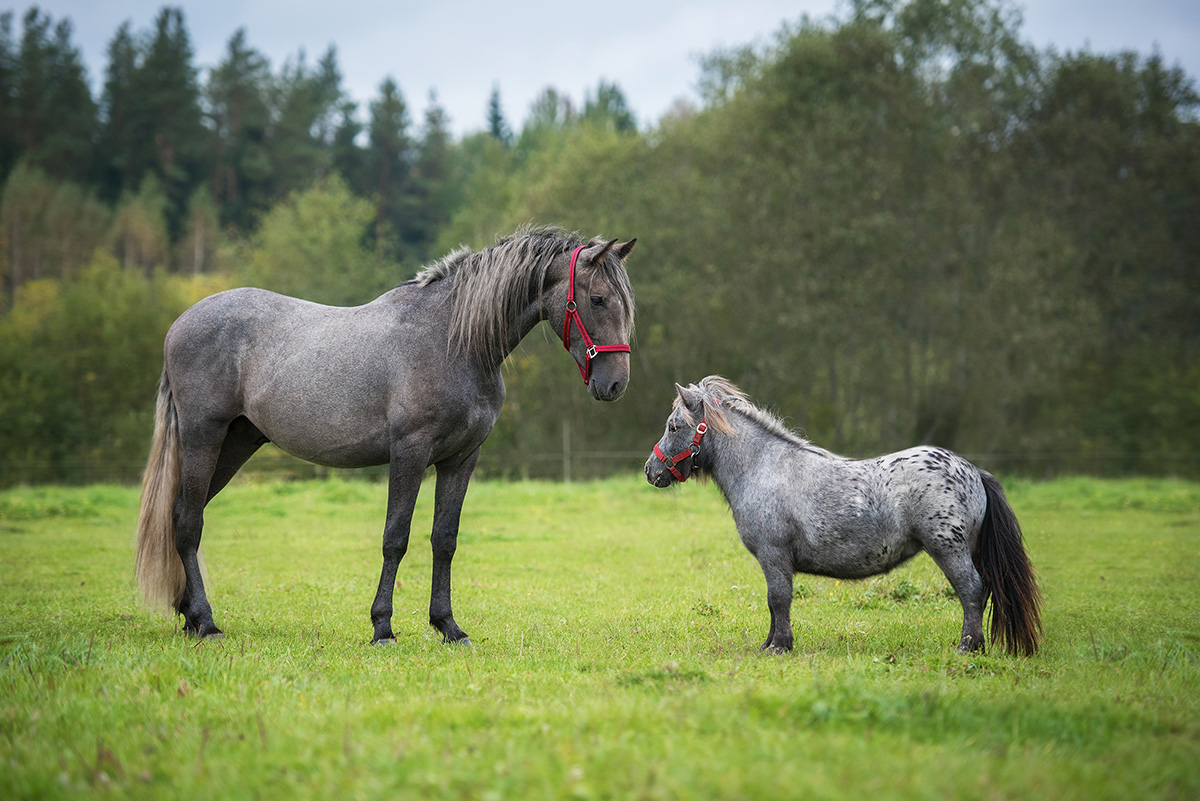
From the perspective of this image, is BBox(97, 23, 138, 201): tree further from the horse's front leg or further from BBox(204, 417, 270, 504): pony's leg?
the horse's front leg

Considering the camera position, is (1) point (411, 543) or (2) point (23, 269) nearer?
(1) point (411, 543)

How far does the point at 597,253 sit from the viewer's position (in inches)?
232

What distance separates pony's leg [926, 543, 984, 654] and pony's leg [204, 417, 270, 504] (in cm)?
551

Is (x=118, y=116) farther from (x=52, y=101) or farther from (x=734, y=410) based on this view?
(x=734, y=410)

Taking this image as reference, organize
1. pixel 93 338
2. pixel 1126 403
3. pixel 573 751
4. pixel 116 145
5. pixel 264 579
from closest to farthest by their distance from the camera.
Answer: pixel 573 751, pixel 264 579, pixel 1126 403, pixel 93 338, pixel 116 145

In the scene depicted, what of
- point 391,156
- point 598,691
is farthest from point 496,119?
point 598,691

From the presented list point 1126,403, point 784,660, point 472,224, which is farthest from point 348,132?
point 784,660

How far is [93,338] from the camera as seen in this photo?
3578 centimetres

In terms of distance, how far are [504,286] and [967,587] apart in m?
3.88

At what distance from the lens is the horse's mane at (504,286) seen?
606 cm

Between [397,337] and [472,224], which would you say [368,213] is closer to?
[472,224]

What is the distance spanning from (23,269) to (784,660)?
60.3 meters

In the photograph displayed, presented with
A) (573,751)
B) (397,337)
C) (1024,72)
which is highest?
(1024,72)

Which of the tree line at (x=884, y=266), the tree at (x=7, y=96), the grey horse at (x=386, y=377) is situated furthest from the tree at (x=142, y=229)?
the grey horse at (x=386, y=377)
